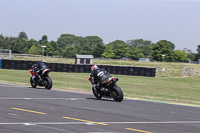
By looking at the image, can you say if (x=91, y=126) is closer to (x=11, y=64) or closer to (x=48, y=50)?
(x=11, y=64)

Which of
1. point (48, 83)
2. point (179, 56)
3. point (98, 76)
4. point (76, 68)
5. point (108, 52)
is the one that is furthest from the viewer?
point (108, 52)

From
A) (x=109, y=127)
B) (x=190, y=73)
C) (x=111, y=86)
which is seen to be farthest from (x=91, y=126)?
(x=190, y=73)

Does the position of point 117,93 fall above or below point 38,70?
below

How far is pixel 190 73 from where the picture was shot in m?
43.8

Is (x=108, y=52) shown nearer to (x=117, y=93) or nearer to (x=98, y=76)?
(x=98, y=76)

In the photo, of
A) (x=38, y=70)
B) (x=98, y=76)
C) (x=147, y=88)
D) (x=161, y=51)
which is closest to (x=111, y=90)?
(x=98, y=76)

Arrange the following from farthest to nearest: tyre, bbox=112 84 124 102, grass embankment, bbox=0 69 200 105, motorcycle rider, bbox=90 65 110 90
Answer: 1. grass embankment, bbox=0 69 200 105
2. motorcycle rider, bbox=90 65 110 90
3. tyre, bbox=112 84 124 102

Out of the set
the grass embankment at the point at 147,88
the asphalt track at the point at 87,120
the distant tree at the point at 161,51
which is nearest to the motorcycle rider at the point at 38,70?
the grass embankment at the point at 147,88

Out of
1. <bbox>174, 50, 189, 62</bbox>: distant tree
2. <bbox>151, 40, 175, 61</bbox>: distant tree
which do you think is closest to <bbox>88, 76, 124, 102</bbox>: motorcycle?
<bbox>151, 40, 175, 61</bbox>: distant tree

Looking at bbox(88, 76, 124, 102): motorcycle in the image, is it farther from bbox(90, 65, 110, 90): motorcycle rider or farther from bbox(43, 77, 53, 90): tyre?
bbox(43, 77, 53, 90): tyre

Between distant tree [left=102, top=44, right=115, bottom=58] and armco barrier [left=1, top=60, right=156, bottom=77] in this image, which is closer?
armco barrier [left=1, top=60, right=156, bottom=77]

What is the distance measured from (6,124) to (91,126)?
198 cm

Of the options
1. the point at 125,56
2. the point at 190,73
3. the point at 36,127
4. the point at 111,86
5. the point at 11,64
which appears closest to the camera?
the point at 36,127

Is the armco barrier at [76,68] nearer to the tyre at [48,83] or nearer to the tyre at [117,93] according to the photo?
the tyre at [48,83]
